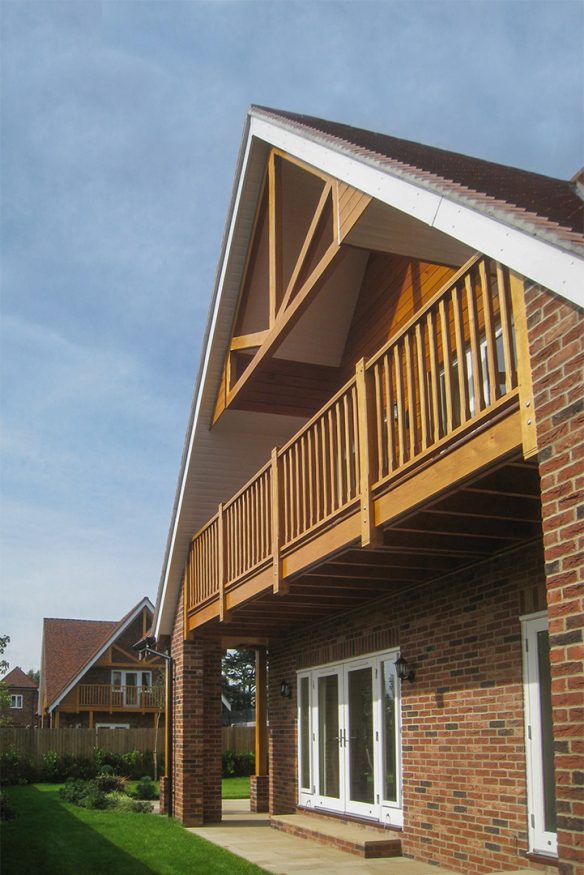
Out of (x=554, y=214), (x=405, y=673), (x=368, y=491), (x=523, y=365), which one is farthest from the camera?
(x=405, y=673)

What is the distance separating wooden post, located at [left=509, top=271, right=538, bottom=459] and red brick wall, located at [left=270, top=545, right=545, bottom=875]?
305 centimetres

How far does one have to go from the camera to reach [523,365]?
5.48 metres

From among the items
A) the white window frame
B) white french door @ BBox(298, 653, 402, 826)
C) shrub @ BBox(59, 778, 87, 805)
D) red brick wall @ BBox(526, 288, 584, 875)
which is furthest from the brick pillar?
red brick wall @ BBox(526, 288, 584, 875)

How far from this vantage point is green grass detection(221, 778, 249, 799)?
24.3m

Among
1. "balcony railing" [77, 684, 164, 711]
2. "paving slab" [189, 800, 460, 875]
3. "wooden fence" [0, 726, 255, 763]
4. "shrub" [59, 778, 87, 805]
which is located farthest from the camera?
"balcony railing" [77, 684, 164, 711]

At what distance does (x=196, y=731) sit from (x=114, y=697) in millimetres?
29333

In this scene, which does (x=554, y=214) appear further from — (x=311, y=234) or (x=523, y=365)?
(x=311, y=234)

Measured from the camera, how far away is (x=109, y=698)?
42.7m

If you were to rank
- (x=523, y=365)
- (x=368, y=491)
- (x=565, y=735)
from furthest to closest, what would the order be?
(x=368, y=491) → (x=523, y=365) → (x=565, y=735)

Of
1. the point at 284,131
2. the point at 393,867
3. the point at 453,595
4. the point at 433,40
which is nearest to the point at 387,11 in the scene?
the point at 433,40

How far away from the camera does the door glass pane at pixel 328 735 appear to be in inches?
513

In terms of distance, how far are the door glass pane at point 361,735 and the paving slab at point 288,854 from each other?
0.81 m

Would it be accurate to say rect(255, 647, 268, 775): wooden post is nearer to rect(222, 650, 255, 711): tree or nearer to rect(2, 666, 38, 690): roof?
rect(2, 666, 38, 690): roof

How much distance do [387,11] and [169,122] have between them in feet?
7.89
